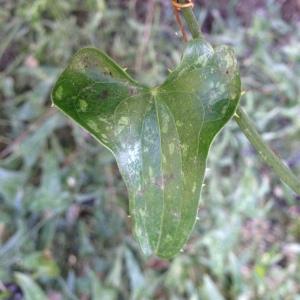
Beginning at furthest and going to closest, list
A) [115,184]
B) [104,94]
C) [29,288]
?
[115,184] < [29,288] < [104,94]

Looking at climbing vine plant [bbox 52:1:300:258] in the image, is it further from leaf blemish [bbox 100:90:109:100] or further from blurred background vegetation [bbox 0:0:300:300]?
blurred background vegetation [bbox 0:0:300:300]

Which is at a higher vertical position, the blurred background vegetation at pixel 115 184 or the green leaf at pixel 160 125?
the green leaf at pixel 160 125

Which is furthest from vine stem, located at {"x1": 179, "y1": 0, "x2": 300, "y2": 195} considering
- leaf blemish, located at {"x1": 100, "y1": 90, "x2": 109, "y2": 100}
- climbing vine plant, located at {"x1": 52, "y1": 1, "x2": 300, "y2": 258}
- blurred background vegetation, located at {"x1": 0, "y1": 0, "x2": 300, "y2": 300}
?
blurred background vegetation, located at {"x1": 0, "y1": 0, "x2": 300, "y2": 300}

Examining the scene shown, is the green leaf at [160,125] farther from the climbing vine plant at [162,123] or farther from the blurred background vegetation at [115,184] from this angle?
the blurred background vegetation at [115,184]

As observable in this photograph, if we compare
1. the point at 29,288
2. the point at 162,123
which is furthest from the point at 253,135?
the point at 29,288

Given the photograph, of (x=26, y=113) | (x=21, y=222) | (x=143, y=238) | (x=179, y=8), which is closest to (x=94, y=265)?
(x=21, y=222)

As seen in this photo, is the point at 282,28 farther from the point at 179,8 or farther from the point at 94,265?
the point at 179,8

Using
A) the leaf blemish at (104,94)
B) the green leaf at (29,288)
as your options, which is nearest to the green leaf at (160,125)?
the leaf blemish at (104,94)

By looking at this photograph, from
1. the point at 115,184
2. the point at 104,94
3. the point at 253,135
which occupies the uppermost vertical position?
the point at 104,94

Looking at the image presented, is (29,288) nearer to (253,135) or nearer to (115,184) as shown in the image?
(115,184)

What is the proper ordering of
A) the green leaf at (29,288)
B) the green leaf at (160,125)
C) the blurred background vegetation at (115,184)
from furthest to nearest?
the blurred background vegetation at (115,184) → the green leaf at (29,288) → the green leaf at (160,125)
